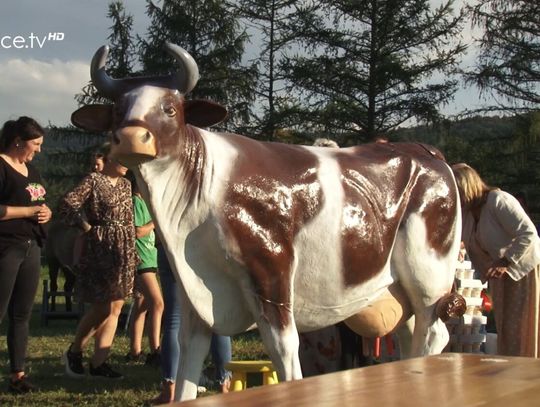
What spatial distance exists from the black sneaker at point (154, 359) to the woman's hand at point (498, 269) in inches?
119

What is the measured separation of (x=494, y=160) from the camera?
2116 cm

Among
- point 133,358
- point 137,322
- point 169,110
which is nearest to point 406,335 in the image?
point 169,110

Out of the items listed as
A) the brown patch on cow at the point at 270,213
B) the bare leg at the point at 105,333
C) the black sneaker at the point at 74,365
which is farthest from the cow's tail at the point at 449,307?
the black sneaker at the point at 74,365

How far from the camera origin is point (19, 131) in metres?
5.75

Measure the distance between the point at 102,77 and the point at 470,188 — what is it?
9.55 feet

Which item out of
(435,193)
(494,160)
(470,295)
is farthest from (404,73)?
(435,193)

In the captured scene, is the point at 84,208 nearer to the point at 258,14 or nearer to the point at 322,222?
the point at 322,222

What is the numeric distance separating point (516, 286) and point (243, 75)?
18.6 metres

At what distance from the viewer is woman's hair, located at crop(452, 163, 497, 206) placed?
562 centimetres

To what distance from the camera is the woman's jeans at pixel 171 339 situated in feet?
17.5

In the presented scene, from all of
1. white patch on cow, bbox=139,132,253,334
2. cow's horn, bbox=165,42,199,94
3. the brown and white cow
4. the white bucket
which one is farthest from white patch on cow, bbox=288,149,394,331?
the white bucket

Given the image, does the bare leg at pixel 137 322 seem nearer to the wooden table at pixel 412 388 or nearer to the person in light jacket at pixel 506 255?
the person in light jacket at pixel 506 255

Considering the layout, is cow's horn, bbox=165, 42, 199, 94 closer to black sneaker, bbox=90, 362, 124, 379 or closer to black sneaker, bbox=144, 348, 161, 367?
black sneaker, bbox=90, 362, 124, 379

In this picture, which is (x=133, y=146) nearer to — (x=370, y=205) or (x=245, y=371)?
(x=370, y=205)
